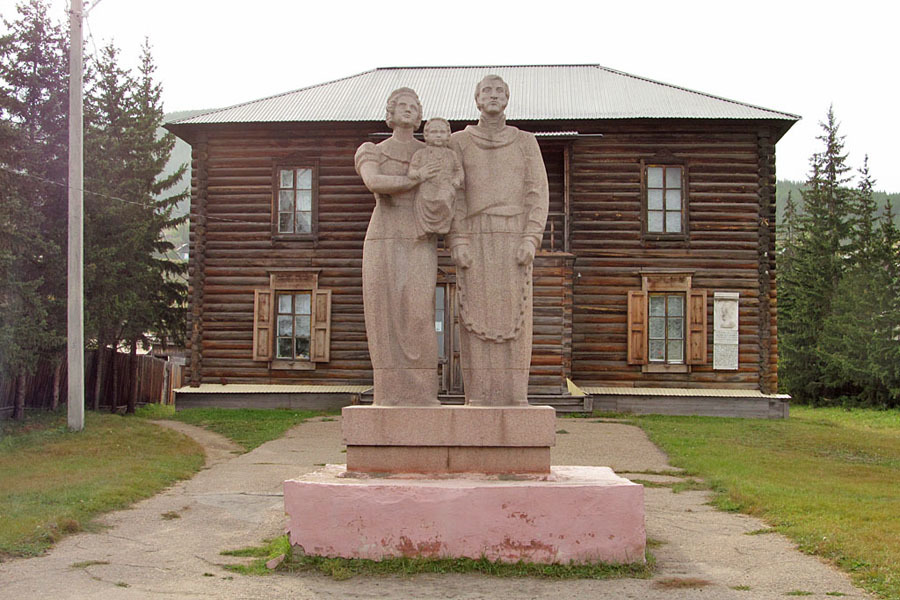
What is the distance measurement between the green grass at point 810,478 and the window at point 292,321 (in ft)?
26.0

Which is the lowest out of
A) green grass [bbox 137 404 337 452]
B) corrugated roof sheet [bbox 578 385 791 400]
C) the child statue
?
green grass [bbox 137 404 337 452]

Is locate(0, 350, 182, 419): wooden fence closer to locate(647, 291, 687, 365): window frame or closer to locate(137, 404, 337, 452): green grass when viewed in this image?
locate(137, 404, 337, 452): green grass

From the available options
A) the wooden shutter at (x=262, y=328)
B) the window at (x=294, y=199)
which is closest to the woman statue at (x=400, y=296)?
the wooden shutter at (x=262, y=328)

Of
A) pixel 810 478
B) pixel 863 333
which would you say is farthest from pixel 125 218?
pixel 863 333

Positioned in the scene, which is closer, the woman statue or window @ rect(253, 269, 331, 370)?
the woman statue

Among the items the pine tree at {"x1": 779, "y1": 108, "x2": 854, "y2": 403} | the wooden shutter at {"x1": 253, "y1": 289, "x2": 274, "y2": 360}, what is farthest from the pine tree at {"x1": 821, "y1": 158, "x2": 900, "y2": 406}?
the wooden shutter at {"x1": 253, "y1": 289, "x2": 274, "y2": 360}

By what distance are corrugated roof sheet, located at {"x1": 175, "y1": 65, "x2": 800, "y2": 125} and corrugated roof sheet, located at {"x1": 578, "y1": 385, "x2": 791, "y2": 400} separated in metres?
6.47

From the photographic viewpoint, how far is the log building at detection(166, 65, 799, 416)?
23.1 metres

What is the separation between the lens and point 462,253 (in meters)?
7.63

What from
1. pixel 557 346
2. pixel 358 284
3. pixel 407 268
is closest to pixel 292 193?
pixel 358 284

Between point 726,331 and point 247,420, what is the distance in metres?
11.4

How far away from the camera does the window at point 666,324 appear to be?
2295cm

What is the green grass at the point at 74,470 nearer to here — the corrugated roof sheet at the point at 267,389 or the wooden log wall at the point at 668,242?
the corrugated roof sheet at the point at 267,389

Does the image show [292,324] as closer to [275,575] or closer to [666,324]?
[666,324]
